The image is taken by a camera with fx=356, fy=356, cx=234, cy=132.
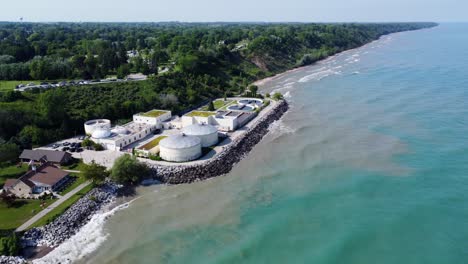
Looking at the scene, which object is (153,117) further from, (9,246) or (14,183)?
(9,246)

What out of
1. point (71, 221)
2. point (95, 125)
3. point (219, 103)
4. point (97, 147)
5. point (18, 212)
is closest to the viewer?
point (71, 221)

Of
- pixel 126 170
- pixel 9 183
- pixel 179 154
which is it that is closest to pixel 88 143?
pixel 126 170

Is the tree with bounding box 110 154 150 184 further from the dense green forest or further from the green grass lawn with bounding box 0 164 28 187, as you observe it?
the dense green forest

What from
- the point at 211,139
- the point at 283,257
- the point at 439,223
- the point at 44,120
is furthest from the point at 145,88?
the point at 439,223

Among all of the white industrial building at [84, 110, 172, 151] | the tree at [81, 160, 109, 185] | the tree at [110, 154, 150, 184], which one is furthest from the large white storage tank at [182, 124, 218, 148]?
the tree at [81, 160, 109, 185]

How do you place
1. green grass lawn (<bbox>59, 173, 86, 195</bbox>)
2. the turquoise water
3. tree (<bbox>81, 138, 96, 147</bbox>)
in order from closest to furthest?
the turquoise water < green grass lawn (<bbox>59, 173, 86, 195</bbox>) < tree (<bbox>81, 138, 96, 147</bbox>)

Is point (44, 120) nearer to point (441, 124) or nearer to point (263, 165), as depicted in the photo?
point (263, 165)

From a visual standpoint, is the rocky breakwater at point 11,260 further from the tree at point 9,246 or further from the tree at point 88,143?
the tree at point 88,143
